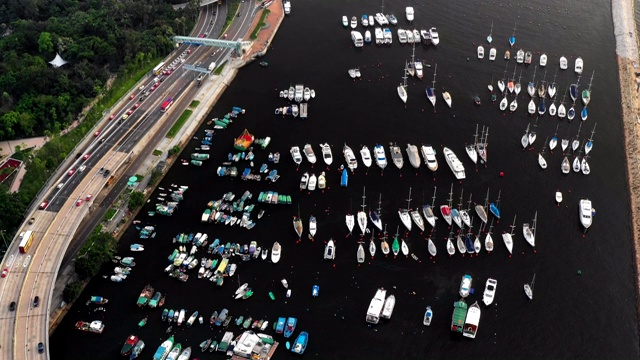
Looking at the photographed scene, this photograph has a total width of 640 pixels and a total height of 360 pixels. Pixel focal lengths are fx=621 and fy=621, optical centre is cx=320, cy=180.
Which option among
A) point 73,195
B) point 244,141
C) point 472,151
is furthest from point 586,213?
point 73,195

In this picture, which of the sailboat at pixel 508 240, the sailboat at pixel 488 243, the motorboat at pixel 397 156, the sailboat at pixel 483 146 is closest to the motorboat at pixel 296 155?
the motorboat at pixel 397 156

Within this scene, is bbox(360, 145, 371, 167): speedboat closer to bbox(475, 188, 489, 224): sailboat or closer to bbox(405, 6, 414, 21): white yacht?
bbox(475, 188, 489, 224): sailboat

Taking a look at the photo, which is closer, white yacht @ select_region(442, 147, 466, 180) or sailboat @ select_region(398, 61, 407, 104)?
white yacht @ select_region(442, 147, 466, 180)

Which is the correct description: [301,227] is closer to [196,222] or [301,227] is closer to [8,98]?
[196,222]

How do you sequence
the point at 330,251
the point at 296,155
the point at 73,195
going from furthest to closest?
the point at 296,155 → the point at 73,195 → the point at 330,251

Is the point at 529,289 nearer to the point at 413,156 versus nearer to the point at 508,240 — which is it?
the point at 508,240

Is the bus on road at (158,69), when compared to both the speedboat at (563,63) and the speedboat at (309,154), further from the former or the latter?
the speedboat at (563,63)

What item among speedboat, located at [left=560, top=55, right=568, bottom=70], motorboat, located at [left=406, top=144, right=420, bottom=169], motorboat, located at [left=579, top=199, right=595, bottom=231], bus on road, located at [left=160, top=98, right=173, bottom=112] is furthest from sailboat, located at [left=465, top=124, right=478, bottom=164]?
bus on road, located at [left=160, top=98, right=173, bottom=112]
